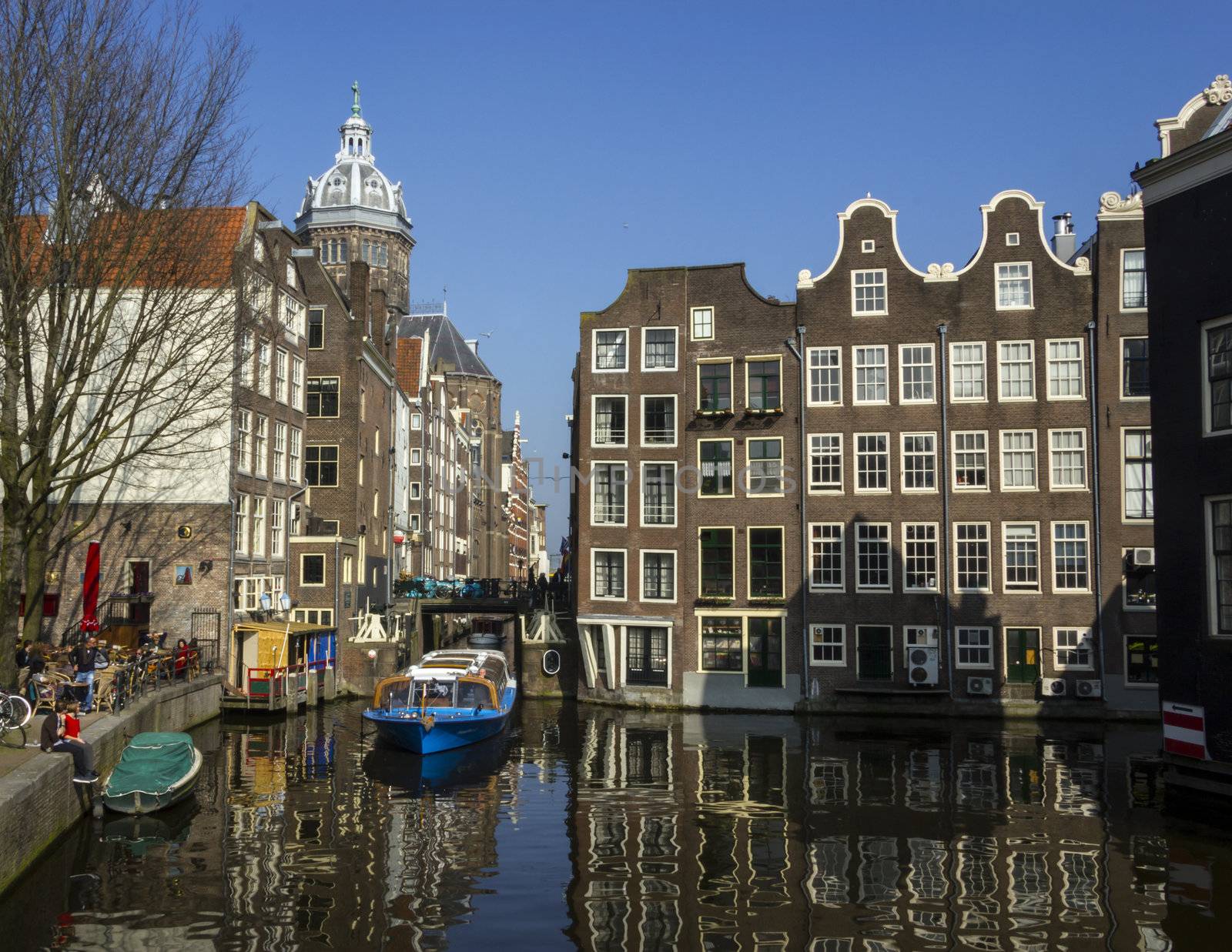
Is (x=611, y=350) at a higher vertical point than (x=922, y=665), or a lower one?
higher

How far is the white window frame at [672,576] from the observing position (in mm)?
44000

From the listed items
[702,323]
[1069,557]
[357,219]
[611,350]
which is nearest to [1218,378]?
[1069,557]

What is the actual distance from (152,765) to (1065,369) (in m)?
33.0

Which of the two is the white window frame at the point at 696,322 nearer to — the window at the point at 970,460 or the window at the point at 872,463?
the window at the point at 872,463

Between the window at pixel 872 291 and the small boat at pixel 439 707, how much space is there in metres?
19.3

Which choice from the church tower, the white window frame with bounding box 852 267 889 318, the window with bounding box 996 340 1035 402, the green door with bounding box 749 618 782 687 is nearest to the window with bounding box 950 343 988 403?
the window with bounding box 996 340 1035 402

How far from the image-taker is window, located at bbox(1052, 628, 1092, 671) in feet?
134

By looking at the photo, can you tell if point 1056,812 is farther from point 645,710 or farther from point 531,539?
point 531,539

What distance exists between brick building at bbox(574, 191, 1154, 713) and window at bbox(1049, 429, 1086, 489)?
0.08m

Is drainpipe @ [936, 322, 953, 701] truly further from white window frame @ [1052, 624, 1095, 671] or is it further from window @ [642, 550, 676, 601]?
window @ [642, 550, 676, 601]

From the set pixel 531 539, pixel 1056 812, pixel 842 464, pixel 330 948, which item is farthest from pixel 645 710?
pixel 531 539

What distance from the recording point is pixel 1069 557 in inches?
1624

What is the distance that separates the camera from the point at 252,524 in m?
43.8

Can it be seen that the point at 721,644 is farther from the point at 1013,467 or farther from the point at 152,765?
the point at 152,765
